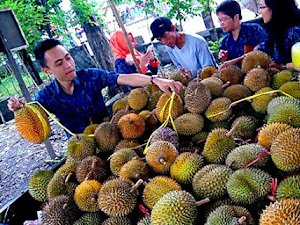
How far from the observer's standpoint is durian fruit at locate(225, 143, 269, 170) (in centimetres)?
128

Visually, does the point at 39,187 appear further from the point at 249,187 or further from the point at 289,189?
the point at 289,189

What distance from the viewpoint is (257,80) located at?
1.84m

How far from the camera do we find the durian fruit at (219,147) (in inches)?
56.6

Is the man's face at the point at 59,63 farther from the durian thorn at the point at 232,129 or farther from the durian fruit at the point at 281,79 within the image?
the durian fruit at the point at 281,79

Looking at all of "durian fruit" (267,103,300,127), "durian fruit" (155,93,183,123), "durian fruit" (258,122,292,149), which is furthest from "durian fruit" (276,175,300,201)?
"durian fruit" (155,93,183,123)

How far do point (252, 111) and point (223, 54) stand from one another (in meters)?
1.45

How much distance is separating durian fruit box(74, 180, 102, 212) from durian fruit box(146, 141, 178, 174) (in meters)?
0.36

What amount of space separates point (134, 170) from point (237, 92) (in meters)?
0.95

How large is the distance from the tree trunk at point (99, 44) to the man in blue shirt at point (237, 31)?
146 inches

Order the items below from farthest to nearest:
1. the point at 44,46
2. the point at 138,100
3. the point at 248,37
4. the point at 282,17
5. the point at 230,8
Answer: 1. the point at 248,37
2. the point at 230,8
3. the point at 282,17
4. the point at 44,46
5. the point at 138,100

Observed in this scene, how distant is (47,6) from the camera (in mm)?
6586

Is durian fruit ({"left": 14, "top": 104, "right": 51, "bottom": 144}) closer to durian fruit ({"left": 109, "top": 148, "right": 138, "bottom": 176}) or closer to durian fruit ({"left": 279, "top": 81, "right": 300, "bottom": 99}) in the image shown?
Answer: durian fruit ({"left": 109, "top": 148, "right": 138, "bottom": 176})

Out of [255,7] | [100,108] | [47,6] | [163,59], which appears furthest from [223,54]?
[47,6]

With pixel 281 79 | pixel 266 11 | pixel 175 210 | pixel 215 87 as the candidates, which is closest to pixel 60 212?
pixel 175 210
